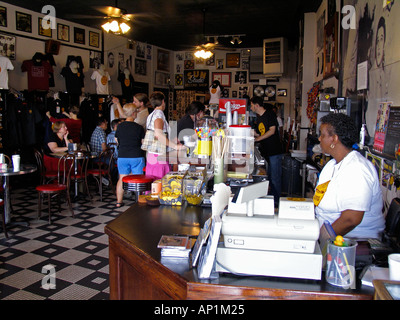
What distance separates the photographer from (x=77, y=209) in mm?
6145

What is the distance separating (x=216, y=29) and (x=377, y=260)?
30.9ft

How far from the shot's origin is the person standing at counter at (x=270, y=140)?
6297 millimetres

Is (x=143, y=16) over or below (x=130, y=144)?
over

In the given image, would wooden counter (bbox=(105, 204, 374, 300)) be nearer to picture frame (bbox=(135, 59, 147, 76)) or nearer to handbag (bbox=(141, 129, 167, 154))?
handbag (bbox=(141, 129, 167, 154))

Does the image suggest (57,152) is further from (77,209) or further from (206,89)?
(206,89)

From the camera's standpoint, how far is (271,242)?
1.53 meters

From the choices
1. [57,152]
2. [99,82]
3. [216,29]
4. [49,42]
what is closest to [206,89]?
[216,29]

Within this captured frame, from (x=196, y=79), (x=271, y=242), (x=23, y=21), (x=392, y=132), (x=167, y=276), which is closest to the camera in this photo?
(x=271, y=242)

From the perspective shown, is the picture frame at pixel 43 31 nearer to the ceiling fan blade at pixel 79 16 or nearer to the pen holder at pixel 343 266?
the ceiling fan blade at pixel 79 16

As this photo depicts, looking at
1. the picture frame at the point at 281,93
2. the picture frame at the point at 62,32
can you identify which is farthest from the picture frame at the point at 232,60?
the picture frame at the point at 62,32

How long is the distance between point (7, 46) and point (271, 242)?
317 inches

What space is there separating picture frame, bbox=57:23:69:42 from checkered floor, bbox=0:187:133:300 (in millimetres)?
4703

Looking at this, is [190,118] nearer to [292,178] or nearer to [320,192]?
[292,178]

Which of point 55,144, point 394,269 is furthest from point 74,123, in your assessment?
point 394,269
